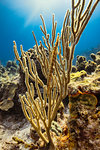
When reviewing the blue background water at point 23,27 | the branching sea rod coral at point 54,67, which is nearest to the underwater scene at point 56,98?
the branching sea rod coral at point 54,67

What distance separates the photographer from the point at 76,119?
1.39 metres

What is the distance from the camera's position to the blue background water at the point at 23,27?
126 ft

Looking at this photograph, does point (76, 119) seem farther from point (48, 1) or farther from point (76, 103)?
point (48, 1)

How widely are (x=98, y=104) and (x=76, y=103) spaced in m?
0.30

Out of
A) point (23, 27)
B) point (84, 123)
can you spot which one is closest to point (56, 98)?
point (84, 123)

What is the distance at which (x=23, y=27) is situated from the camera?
5919 cm

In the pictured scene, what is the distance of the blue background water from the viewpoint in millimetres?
38344

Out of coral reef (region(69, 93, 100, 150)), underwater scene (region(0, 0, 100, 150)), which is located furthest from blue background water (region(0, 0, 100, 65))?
coral reef (region(69, 93, 100, 150))

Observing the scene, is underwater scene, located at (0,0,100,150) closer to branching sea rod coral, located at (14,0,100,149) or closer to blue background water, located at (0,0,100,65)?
branching sea rod coral, located at (14,0,100,149)

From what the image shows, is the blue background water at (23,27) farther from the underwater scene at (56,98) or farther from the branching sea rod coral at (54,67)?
the branching sea rod coral at (54,67)

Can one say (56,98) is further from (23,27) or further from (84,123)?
(23,27)

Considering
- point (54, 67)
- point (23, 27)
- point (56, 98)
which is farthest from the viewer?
point (23, 27)

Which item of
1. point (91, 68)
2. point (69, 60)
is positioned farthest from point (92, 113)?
point (91, 68)

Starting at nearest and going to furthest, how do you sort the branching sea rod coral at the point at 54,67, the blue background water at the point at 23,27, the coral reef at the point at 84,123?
1. the branching sea rod coral at the point at 54,67
2. the coral reef at the point at 84,123
3. the blue background water at the point at 23,27
